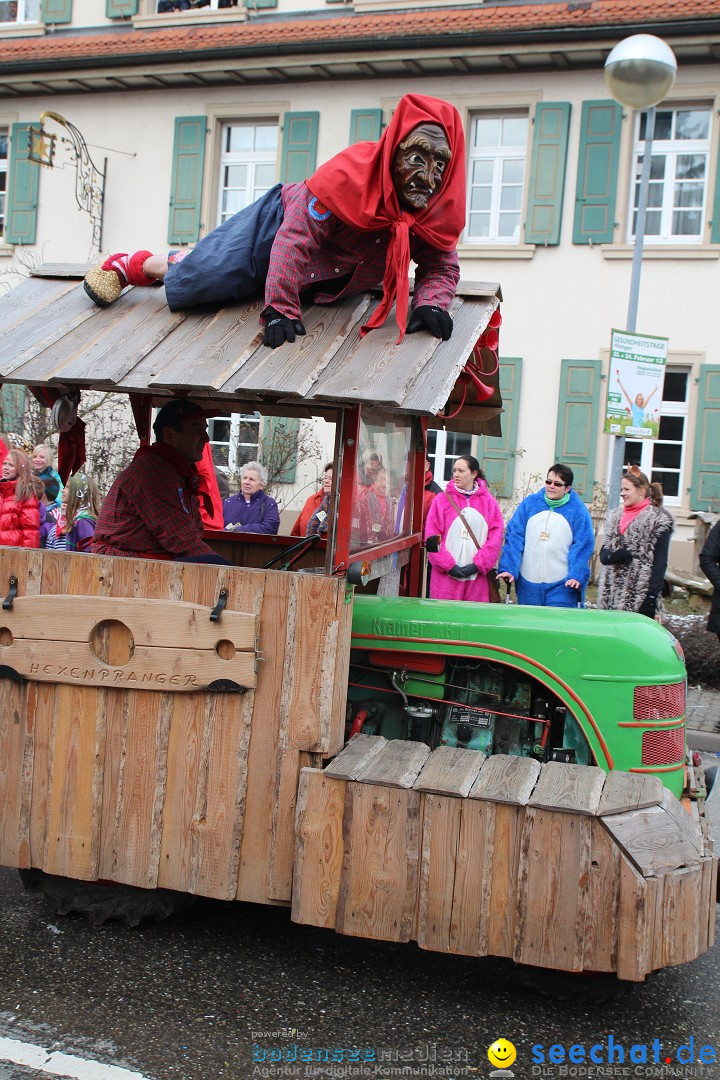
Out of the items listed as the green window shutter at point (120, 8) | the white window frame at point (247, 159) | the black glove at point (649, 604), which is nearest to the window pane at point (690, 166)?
the white window frame at point (247, 159)

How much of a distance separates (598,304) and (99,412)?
6582 millimetres

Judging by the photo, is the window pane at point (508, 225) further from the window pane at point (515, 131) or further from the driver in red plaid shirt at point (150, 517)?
the driver in red plaid shirt at point (150, 517)

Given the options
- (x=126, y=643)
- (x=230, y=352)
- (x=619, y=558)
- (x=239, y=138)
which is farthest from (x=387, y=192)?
(x=239, y=138)

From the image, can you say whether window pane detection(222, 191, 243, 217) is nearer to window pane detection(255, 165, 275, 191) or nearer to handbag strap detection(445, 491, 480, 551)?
window pane detection(255, 165, 275, 191)

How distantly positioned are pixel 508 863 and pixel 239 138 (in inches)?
574

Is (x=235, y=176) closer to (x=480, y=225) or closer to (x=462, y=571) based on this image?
(x=480, y=225)

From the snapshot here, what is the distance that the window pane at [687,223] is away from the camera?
13797 mm

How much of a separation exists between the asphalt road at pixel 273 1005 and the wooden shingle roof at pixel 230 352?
183 centimetres

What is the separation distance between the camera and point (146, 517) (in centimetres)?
399

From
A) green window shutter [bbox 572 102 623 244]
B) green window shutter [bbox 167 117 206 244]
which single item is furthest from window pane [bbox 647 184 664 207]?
green window shutter [bbox 167 117 206 244]

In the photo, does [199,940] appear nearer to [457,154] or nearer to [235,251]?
[235,251]

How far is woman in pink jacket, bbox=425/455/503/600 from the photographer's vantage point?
6.99 m

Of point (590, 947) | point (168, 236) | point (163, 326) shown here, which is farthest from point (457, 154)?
point (168, 236)

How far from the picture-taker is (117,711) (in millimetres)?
3529
